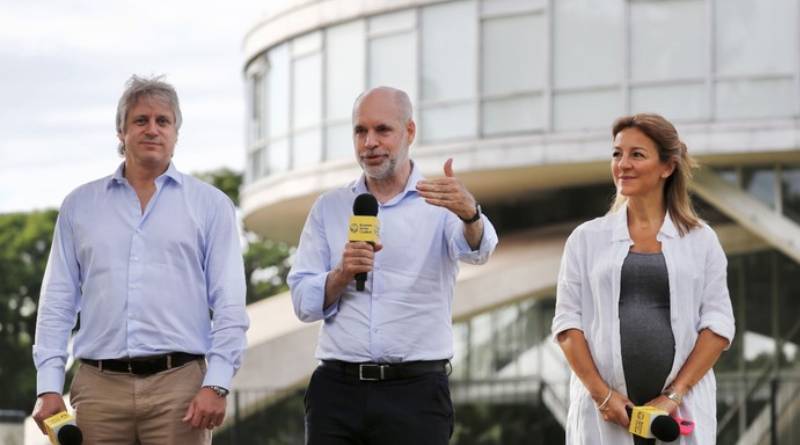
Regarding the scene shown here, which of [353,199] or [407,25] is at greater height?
[407,25]

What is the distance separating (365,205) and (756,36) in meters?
15.4

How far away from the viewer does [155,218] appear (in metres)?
6.31

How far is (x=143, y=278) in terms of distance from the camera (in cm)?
622

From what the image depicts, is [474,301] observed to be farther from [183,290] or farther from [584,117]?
[183,290]

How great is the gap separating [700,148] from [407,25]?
4706 mm

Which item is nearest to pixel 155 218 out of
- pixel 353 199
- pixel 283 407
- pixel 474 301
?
pixel 353 199

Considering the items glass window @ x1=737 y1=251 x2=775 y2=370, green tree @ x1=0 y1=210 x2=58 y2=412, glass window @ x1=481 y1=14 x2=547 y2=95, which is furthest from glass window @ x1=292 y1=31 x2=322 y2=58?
green tree @ x1=0 y1=210 x2=58 y2=412

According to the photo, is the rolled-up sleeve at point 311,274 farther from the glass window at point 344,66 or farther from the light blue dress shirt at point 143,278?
the glass window at point 344,66

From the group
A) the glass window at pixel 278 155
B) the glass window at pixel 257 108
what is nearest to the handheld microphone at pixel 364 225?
the glass window at pixel 278 155

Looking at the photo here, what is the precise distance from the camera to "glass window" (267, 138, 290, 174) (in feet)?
81.9

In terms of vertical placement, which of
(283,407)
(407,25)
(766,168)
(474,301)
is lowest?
(283,407)

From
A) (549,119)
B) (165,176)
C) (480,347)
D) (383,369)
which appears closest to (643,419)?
(383,369)

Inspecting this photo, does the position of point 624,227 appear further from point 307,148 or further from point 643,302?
point 307,148

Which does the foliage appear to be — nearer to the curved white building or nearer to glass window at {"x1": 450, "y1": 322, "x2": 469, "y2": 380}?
glass window at {"x1": 450, "y1": 322, "x2": 469, "y2": 380}
